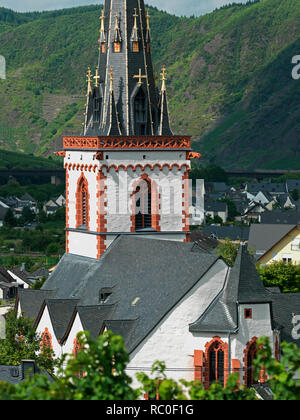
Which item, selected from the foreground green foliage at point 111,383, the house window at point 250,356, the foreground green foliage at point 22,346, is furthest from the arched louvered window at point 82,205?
the foreground green foliage at point 111,383

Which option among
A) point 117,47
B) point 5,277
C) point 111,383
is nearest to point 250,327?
point 111,383

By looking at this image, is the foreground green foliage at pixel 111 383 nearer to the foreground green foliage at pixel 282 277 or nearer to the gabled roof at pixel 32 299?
the gabled roof at pixel 32 299

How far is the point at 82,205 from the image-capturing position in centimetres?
5316

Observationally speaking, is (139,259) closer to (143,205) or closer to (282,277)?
(143,205)

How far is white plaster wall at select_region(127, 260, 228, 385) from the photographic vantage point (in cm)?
3994

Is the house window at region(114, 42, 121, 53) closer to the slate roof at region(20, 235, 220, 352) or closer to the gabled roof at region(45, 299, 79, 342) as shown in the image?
the slate roof at region(20, 235, 220, 352)

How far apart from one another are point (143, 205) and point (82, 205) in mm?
3430

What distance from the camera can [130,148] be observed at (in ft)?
166

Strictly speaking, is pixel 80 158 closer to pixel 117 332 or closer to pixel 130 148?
pixel 130 148

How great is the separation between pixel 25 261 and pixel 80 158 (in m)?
80.2

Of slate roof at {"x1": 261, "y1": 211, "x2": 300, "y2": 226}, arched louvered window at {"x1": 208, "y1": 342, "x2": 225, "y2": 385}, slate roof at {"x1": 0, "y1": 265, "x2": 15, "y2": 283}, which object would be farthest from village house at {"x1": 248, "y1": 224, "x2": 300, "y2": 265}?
arched louvered window at {"x1": 208, "y1": 342, "x2": 225, "y2": 385}

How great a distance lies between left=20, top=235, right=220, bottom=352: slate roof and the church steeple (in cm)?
623

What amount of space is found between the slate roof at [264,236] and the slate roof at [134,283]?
163 ft
